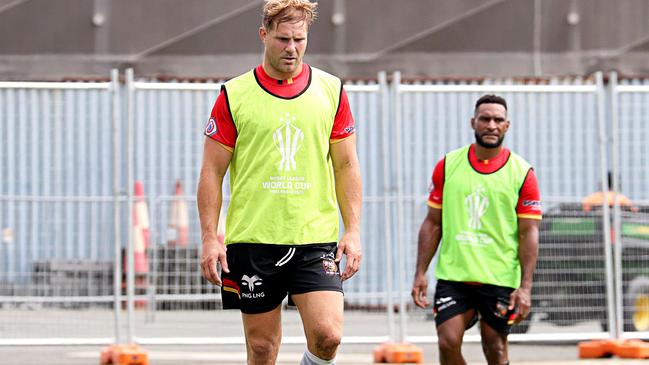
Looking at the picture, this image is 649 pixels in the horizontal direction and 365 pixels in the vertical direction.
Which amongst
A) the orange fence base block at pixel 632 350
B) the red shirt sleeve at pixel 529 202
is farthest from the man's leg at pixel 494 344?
the orange fence base block at pixel 632 350

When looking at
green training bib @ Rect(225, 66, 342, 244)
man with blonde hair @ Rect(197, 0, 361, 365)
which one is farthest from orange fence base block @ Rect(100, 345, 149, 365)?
green training bib @ Rect(225, 66, 342, 244)

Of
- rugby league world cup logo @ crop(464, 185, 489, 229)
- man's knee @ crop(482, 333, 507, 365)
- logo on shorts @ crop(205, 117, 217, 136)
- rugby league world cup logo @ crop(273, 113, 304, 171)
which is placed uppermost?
logo on shorts @ crop(205, 117, 217, 136)

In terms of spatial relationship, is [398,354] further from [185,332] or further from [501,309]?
[501,309]

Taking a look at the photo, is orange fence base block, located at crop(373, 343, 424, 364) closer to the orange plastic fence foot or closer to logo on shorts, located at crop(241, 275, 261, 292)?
the orange plastic fence foot

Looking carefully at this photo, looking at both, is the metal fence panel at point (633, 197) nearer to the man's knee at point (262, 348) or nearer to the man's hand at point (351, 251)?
the man's hand at point (351, 251)

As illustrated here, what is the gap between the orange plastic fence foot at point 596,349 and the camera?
1227 cm

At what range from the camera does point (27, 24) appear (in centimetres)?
1438

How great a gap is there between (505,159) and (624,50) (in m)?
7.05

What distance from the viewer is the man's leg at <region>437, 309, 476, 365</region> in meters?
8.28

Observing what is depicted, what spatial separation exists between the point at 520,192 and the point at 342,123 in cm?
224

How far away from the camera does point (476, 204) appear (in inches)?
338

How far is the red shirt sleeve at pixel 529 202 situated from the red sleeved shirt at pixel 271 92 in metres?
2.22

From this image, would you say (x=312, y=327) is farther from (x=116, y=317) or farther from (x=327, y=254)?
(x=116, y=317)

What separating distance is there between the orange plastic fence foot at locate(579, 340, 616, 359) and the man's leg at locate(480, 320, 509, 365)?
395 cm
